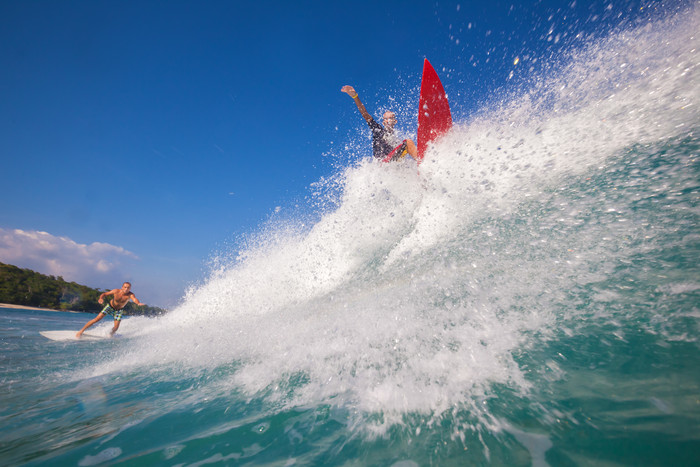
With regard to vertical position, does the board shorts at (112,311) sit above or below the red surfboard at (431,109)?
below

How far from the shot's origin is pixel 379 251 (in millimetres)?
4723

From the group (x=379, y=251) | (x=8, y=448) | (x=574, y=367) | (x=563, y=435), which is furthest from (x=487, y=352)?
(x=8, y=448)

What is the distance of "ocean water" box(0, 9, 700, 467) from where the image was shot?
4.59 feet

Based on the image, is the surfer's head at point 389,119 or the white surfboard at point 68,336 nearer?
the surfer's head at point 389,119

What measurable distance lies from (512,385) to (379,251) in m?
3.17

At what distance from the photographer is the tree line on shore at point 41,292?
2872cm

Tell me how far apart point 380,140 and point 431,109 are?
1.30 metres

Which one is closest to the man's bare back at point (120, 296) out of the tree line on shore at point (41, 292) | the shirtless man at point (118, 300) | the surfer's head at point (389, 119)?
the shirtless man at point (118, 300)

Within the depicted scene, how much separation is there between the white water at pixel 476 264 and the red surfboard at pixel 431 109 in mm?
1382

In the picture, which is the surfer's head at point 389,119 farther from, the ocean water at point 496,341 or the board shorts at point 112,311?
the board shorts at point 112,311

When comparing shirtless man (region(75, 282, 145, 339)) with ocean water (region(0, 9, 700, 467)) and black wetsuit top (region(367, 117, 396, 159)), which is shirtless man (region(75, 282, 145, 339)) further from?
black wetsuit top (region(367, 117, 396, 159))

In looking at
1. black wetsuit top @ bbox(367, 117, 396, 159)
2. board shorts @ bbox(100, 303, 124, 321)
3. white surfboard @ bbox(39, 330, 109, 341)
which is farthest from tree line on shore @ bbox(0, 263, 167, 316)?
black wetsuit top @ bbox(367, 117, 396, 159)

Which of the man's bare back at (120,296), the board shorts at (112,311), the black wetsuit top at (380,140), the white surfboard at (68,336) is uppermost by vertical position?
the black wetsuit top at (380,140)

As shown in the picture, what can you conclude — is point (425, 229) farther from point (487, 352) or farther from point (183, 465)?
point (183, 465)
